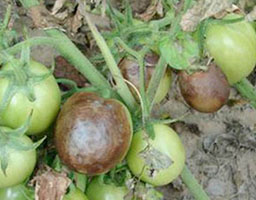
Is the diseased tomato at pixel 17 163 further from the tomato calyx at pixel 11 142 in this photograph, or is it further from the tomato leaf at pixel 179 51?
the tomato leaf at pixel 179 51

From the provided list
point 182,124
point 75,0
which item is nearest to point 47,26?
point 75,0

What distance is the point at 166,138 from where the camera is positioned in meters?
1.37

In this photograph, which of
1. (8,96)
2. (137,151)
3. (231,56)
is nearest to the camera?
(8,96)

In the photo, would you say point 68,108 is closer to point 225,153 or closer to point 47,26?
point 47,26

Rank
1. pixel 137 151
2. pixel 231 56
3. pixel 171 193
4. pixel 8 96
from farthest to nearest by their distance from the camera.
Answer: pixel 171 193, pixel 231 56, pixel 137 151, pixel 8 96

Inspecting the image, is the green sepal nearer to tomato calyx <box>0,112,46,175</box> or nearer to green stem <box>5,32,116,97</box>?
tomato calyx <box>0,112,46,175</box>

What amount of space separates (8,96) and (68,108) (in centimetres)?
11

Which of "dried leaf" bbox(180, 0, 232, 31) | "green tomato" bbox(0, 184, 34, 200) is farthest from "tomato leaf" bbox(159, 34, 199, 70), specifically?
"green tomato" bbox(0, 184, 34, 200)

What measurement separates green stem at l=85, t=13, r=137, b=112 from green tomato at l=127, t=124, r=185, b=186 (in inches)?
2.7

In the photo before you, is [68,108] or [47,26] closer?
[68,108]

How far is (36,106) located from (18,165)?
114 mm

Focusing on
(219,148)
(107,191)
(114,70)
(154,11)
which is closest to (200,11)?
(114,70)

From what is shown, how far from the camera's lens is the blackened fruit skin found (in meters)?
1.45

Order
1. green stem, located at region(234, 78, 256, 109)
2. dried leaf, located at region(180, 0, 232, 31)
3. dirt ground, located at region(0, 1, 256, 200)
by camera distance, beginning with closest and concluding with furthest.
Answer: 1. dried leaf, located at region(180, 0, 232, 31)
2. green stem, located at region(234, 78, 256, 109)
3. dirt ground, located at region(0, 1, 256, 200)
